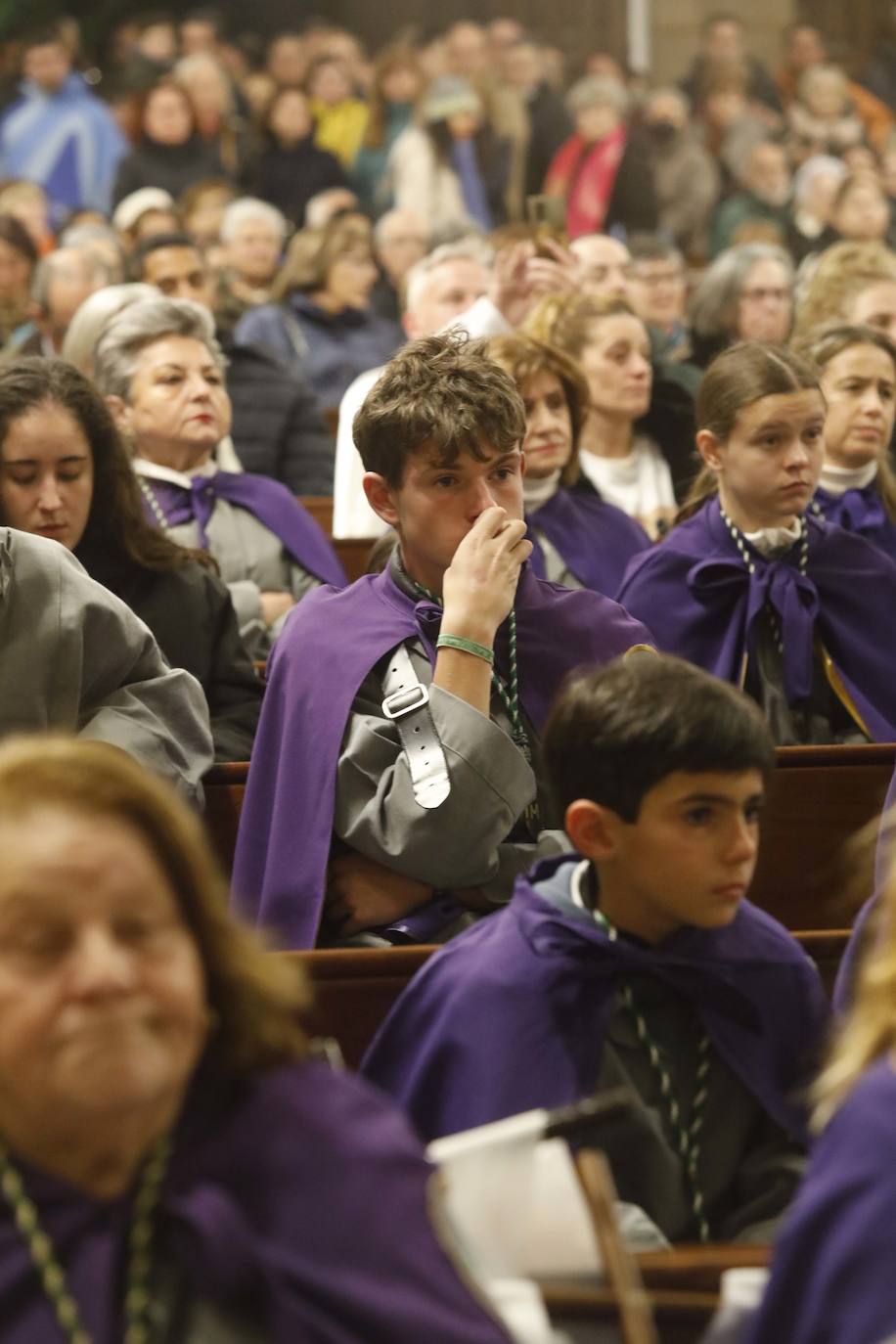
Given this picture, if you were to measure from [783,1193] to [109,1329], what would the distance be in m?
1.05

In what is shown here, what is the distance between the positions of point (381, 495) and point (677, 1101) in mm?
1415

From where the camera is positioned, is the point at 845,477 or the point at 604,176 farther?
the point at 604,176

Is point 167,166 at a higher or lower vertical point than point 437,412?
lower

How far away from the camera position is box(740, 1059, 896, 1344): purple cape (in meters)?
1.73

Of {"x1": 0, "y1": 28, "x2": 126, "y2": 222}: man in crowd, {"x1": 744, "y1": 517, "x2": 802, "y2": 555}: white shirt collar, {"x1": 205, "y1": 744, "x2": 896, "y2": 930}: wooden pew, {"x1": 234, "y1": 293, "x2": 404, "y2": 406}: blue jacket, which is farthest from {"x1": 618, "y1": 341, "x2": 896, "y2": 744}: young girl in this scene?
{"x1": 0, "y1": 28, "x2": 126, "y2": 222}: man in crowd

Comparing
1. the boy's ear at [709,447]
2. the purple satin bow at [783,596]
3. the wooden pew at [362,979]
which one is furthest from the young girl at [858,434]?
the wooden pew at [362,979]

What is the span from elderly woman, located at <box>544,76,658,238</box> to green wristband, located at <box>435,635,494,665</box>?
323 inches

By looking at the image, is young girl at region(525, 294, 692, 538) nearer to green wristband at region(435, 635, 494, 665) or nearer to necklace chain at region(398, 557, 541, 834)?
necklace chain at region(398, 557, 541, 834)

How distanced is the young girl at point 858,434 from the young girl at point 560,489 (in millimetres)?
553

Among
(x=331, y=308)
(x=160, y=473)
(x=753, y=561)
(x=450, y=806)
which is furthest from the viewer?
(x=331, y=308)

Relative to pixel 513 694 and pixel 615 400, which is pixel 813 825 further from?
pixel 615 400

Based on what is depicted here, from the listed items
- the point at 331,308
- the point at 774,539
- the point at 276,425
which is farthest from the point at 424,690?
the point at 331,308

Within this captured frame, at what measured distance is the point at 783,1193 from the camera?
251 centimetres

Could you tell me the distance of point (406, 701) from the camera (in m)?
3.42
